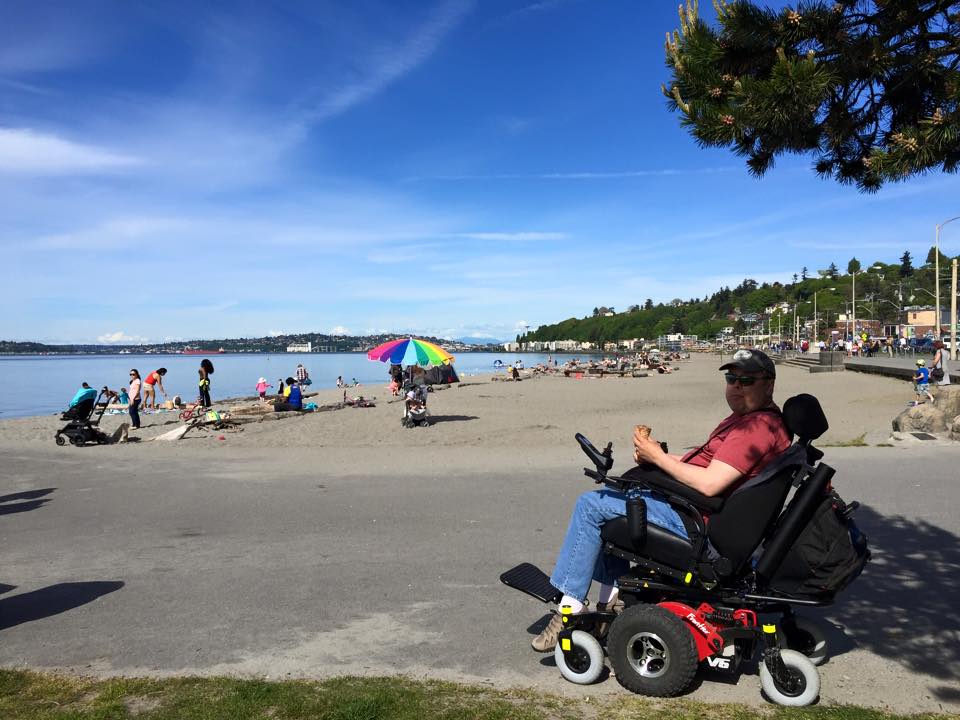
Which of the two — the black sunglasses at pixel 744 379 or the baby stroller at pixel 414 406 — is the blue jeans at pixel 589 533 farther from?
the baby stroller at pixel 414 406

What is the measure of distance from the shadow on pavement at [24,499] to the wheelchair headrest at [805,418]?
8.44m

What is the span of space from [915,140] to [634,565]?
2437mm

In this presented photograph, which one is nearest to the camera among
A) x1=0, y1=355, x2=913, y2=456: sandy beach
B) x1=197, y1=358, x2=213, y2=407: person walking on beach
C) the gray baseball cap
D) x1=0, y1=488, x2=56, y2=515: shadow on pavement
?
the gray baseball cap

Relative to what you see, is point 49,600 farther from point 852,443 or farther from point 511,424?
point 511,424

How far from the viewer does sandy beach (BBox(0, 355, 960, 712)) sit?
385 cm

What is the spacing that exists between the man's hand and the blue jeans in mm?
172

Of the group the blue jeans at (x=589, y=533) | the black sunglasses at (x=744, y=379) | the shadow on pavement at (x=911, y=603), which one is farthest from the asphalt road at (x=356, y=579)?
the black sunglasses at (x=744, y=379)

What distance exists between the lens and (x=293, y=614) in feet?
15.2

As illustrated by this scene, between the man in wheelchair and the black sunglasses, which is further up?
the black sunglasses

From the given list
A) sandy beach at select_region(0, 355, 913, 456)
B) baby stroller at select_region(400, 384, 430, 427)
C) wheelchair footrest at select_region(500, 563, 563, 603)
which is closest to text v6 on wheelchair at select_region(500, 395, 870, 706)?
wheelchair footrest at select_region(500, 563, 563, 603)

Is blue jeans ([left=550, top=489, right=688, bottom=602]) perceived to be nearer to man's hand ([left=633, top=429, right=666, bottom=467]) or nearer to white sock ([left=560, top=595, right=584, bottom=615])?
white sock ([left=560, top=595, right=584, bottom=615])

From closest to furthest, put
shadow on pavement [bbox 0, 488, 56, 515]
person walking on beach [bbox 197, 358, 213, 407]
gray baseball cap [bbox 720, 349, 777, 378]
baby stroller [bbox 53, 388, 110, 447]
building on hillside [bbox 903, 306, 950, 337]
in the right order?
gray baseball cap [bbox 720, 349, 777, 378], shadow on pavement [bbox 0, 488, 56, 515], baby stroller [bbox 53, 388, 110, 447], person walking on beach [bbox 197, 358, 213, 407], building on hillside [bbox 903, 306, 950, 337]

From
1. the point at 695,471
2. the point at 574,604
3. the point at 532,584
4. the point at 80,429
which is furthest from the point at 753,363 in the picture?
the point at 80,429

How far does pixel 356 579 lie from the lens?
541 cm
